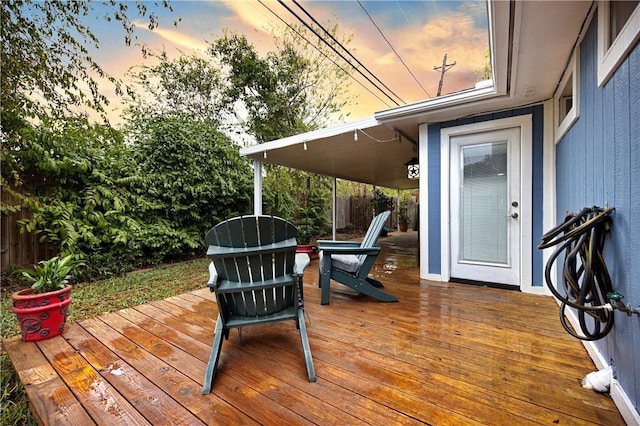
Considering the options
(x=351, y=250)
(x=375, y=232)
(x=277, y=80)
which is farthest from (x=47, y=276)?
(x=277, y=80)

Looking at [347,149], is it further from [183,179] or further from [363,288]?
[183,179]

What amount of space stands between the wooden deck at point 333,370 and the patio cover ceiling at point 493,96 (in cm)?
214

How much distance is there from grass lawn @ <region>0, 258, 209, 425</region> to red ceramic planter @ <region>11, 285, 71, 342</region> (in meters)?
0.21

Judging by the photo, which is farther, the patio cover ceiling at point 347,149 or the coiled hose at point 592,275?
the patio cover ceiling at point 347,149

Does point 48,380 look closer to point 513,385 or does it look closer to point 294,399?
point 294,399

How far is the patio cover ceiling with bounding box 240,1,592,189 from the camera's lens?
1.69m

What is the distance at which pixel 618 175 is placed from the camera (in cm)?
131

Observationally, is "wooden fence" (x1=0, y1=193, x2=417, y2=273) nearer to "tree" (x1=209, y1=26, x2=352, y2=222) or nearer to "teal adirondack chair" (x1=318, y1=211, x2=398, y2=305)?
"teal adirondack chair" (x1=318, y1=211, x2=398, y2=305)

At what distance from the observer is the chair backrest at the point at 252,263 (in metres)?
1.67

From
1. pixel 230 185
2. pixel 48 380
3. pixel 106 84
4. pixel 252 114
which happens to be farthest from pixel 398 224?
pixel 48 380

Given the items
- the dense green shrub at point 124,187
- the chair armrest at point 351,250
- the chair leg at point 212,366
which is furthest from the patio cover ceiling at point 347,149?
the chair leg at point 212,366

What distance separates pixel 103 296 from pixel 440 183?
4.52m

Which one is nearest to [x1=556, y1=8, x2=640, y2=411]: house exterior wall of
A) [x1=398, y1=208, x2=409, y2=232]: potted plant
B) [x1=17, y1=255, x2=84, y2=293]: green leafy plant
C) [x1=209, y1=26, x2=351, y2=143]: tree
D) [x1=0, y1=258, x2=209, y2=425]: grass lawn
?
[x1=0, y1=258, x2=209, y2=425]: grass lawn

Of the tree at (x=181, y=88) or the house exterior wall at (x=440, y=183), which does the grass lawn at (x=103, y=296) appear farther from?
the tree at (x=181, y=88)
